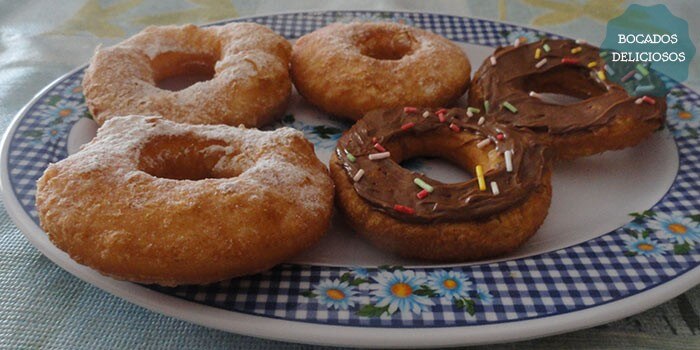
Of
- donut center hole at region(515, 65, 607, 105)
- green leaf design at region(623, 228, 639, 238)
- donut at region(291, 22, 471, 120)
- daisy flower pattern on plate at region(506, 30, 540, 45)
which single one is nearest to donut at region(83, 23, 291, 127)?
donut at region(291, 22, 471, 120)

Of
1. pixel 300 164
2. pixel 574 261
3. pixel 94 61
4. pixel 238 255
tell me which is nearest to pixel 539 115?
pixel 574 261

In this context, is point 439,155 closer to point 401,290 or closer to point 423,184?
point 423,184

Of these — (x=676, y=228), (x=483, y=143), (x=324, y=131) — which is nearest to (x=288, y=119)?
(x=324, y=131)

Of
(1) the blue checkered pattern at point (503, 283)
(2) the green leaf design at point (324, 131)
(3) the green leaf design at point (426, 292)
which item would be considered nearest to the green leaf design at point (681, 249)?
(1) the blue checkered pattern at point (503, 283)

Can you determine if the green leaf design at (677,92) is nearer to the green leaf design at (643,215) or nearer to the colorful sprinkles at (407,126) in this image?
the green leaf design at (643,215)

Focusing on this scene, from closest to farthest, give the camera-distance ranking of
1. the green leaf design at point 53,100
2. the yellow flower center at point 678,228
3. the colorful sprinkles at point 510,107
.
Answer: the yellow flower center at point 678,228, the colorful sprinkles at point 510,107, the green leaf design at point 53,100

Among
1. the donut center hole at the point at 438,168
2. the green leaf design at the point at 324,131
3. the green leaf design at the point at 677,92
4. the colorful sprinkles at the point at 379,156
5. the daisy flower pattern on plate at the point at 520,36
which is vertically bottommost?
the green leaf design at the point at 324,131
